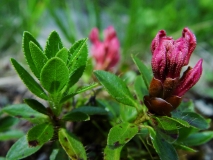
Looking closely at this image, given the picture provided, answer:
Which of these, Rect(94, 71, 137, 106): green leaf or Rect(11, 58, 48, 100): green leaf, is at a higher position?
Rect(11, 58, 48, 100): green leaf

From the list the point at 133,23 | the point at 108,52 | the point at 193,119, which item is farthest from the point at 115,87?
the point at 133,23

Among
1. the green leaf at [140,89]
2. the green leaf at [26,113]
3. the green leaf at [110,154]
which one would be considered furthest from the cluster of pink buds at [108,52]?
the green leaf at [110,154]

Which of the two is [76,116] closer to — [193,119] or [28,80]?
[28,80]

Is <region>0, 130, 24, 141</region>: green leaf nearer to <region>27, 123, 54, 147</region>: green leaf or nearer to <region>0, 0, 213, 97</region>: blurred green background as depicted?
<region>27, 123, 54, 147</region>: green leaf

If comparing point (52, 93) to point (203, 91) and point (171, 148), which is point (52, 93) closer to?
point (171, 148)

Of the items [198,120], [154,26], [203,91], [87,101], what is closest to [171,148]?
[198,120]

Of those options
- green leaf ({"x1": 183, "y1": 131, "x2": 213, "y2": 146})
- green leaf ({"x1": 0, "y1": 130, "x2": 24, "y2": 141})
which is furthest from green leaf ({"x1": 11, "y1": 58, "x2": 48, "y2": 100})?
green leaf ({"x1": 183, "y1": 131, "x2": 213, "y2": 146})
